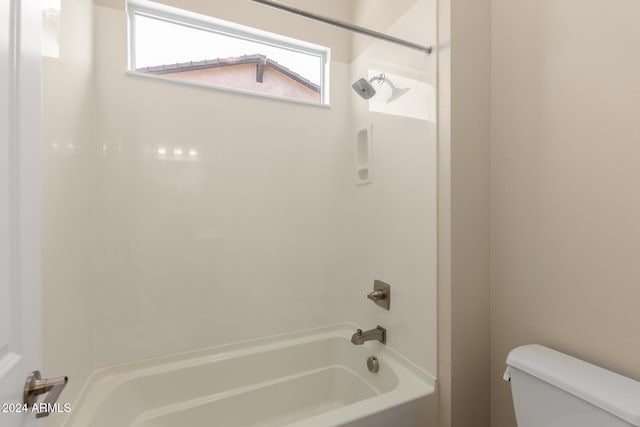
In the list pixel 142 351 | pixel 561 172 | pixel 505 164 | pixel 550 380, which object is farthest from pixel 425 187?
pixel 142 351

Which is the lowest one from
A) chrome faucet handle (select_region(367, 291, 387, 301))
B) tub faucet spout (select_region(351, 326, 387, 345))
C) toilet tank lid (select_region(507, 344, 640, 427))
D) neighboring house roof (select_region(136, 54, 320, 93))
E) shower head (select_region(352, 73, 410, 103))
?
tub faucet spout (select_region(351, 326, 387, 345))

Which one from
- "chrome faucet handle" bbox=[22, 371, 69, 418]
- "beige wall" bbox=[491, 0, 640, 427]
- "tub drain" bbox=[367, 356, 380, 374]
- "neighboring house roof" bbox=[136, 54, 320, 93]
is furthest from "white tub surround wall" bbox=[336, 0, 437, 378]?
"chrome faucet handle" bbox=[22, 371, 69, 418]

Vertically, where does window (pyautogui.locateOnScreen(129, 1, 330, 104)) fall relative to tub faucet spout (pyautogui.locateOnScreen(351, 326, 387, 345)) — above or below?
above

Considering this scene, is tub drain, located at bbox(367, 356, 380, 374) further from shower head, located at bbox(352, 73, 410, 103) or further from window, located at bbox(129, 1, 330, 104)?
window, located at bbox(129, 1, 330, 104)

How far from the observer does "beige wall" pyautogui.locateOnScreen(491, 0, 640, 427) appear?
86 cm

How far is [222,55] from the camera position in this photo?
1.78 metres

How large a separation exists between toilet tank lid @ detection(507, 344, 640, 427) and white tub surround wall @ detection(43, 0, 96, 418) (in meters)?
1.60

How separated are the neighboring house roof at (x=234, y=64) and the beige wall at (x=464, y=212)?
40.5 inches

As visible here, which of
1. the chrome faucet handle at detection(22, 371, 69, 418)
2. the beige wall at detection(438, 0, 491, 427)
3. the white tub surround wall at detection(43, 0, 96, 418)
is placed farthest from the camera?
the beige wall at detection(438, 0, 491, 427)

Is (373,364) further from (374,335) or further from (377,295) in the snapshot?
(377,295)

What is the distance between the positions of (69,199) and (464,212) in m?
1.65

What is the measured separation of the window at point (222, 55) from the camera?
5.27 ft

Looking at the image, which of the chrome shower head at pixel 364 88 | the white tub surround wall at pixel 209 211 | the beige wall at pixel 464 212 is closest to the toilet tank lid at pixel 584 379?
the beige wall at pixel 464 212

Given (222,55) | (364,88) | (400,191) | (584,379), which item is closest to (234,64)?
(222,55)
